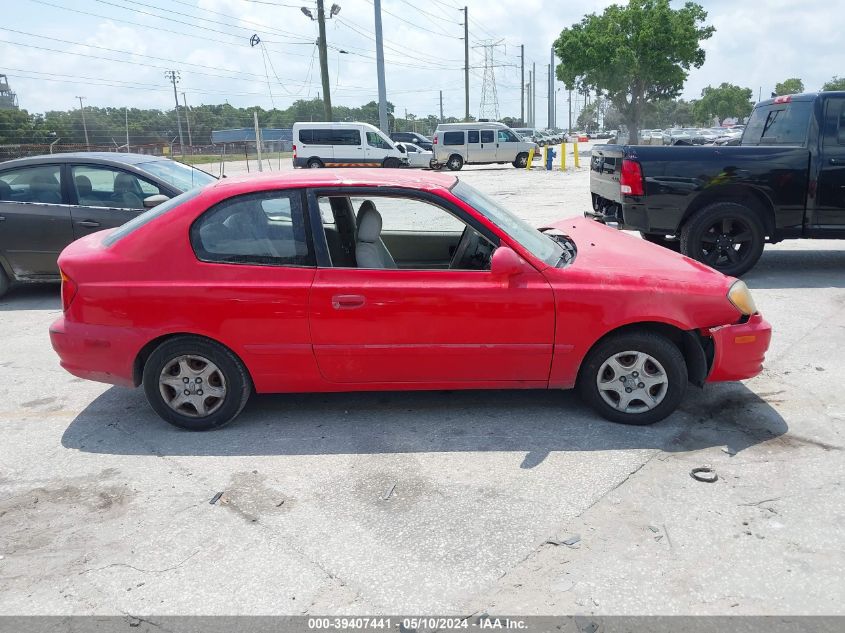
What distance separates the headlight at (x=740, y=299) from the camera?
4.04m

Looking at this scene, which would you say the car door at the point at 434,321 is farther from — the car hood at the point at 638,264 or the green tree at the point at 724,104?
the green tree at the point at 724,104

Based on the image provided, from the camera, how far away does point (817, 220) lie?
7547mm

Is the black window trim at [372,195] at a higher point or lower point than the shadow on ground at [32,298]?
higher

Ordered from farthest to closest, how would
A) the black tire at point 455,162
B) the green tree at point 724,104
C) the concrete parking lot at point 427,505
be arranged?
the green tree at point 724,104, the black tire at point 455,162, the concrete parking lot at point 427,505

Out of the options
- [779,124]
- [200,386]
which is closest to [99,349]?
[200,386]

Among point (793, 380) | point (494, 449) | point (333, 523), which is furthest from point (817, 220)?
point (333, 523)

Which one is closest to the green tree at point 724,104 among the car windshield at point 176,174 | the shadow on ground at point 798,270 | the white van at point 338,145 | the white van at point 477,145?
the white van at point 477,145

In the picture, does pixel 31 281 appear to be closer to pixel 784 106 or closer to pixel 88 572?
pixel 88 572

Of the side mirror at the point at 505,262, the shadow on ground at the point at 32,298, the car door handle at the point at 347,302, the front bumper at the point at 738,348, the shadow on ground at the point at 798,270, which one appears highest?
the side mirror at the point at 505,262

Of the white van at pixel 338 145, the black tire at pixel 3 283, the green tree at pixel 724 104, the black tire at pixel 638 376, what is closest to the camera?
the black tire at pixel 638 376

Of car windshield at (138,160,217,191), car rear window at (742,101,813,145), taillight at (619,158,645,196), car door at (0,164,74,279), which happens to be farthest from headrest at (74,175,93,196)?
car rear window at (742,101,813,145)

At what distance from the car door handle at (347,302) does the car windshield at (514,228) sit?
89cm

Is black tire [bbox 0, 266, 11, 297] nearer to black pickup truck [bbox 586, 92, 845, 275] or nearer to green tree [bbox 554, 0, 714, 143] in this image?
black pickup truck [bbox 586, 92, 845, 275]

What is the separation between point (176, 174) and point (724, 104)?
11626 centimetres
